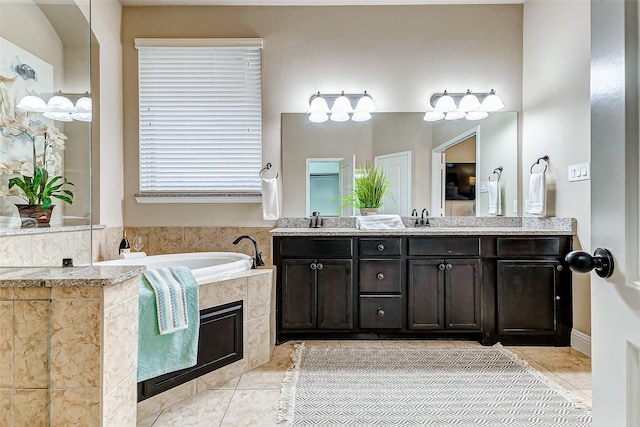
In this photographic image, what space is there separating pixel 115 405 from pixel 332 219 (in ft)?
7.50

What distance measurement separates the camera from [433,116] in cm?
329

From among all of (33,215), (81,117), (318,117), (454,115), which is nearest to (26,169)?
(33,215)

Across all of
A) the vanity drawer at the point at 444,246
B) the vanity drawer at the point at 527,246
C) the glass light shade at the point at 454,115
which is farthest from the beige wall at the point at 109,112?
the vanity drawer at the point at 527,246

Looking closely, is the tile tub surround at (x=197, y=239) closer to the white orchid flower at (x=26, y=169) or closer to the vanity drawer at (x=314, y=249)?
the vanity drawer at (x=314, y=249)

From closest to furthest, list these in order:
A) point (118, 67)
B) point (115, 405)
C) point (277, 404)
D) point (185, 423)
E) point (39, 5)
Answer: point (115, 405) < point (185, 423) < point (277, 404) < point (39, 5) < point (118, 67)

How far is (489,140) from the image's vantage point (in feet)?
10.9

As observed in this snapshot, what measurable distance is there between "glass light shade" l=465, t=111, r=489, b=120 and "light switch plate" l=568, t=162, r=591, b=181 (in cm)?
87

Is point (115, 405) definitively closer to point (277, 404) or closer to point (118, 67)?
point (277, 404)

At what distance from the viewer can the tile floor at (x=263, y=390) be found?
1.80 m

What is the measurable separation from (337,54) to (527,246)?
2154mm

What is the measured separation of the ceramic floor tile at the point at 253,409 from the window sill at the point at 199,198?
5.32ft

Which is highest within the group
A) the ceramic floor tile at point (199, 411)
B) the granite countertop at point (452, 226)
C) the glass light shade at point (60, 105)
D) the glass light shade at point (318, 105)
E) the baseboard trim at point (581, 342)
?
the glass light shade at point (318, 105)

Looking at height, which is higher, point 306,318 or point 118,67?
point 118,67

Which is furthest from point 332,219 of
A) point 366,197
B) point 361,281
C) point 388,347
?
point 388,347
